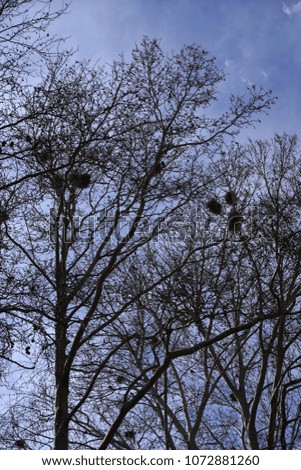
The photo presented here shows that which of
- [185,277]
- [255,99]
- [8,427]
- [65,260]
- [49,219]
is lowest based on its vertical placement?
[8,427]

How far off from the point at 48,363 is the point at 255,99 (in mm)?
4908

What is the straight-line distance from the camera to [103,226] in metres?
8.47

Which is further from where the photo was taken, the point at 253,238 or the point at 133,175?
the point at 253,238

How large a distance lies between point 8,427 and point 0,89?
5.63 metres

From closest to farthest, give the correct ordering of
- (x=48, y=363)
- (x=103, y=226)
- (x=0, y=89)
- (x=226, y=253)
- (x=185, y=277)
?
(x=0, y=89) < (x=48, y=363) < (x=185, y=277) < (x=103, y=226) < (x=226, y=253)

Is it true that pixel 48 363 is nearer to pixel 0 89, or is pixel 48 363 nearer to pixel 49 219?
pixel 49 219

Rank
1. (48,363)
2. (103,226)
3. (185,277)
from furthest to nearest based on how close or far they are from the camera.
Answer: (103,226) < (185,277) < (48,363)

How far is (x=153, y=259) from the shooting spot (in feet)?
30.5

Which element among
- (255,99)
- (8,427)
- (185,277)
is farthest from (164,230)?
(8,427)

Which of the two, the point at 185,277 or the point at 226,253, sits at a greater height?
the point at 226,253

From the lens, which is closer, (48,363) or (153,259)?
(48,363)

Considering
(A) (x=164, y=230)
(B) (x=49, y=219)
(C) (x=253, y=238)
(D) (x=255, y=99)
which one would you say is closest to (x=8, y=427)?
(B) (x=49, y=219)

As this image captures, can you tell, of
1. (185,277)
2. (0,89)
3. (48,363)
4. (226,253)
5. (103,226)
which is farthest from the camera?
(226,253)

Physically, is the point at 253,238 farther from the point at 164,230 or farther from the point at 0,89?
the point at 0,89
